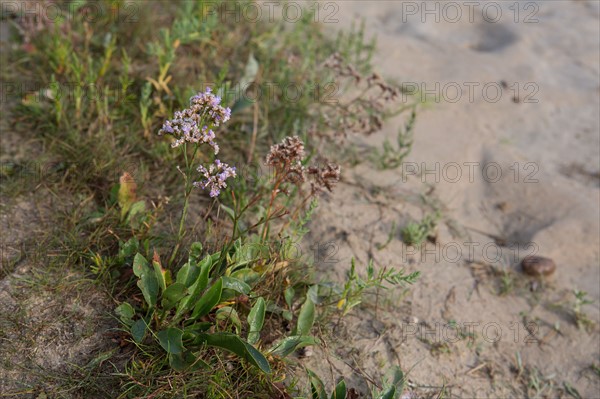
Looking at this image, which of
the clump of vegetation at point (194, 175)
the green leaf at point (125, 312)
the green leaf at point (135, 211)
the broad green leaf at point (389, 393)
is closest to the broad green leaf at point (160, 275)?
the clump of vegetation at point (194, 175)

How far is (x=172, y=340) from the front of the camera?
2160 millimetres

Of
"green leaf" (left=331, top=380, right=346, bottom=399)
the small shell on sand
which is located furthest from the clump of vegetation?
the small shell on sand

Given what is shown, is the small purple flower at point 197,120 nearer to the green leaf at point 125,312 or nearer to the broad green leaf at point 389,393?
the green leaf at point 125,312

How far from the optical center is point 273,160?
95.0 inches

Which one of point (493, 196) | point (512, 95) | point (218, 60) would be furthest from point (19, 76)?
point (512, 95)

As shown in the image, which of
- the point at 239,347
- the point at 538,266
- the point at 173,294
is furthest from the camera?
the point at 538,266

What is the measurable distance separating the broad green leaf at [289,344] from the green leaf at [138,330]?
0.48m

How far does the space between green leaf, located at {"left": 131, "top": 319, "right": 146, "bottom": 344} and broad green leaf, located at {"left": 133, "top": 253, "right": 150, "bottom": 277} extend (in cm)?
19

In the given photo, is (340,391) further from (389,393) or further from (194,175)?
(194,175)

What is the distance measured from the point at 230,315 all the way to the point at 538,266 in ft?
5.52

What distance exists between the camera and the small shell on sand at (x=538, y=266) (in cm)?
310

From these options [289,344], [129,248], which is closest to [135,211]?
[129,248]

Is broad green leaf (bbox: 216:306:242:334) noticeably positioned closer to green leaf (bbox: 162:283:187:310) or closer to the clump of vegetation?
the clump of vegetation

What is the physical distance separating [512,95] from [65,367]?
3360 mm
